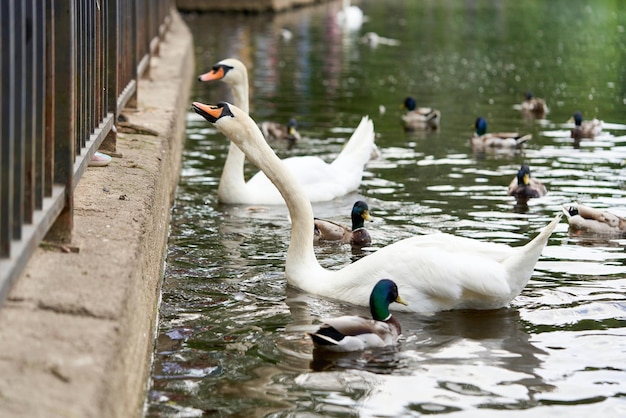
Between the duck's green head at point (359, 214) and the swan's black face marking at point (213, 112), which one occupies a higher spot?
the swan's black face marking at point (213, 112)

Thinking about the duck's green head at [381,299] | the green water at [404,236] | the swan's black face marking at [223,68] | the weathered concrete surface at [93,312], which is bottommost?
the green water at [404,236]

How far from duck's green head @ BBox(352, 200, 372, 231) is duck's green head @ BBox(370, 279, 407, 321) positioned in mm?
2796

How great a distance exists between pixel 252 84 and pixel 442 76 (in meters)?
4.09

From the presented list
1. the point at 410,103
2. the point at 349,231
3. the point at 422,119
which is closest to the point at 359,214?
the point at 349,231

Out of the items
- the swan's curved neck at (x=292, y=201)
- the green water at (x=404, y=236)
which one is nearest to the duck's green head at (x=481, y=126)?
the green water at (x=404, y=236)

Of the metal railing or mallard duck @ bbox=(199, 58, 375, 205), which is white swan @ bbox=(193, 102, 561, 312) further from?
mallard duck @ bbox=(199, 58, 375, 205)

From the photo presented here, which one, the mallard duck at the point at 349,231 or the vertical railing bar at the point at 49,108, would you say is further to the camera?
the mallard duck at the point at 349,231

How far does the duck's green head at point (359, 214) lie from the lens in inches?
384

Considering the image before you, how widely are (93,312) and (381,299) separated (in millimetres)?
2298

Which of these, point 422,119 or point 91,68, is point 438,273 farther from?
point 422,119

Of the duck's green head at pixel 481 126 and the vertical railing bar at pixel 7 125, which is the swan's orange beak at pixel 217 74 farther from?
the vertical railing bar at pixel 7 125

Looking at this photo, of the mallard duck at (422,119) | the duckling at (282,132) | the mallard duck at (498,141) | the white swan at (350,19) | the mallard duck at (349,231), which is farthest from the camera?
the white swan at (350,19)

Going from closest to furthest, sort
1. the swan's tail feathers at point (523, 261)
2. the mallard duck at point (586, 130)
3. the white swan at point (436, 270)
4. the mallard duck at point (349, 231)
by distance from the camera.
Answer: the swan's tail feathers at point (523, 261) → the white swan at point (436, 270) → the mallard duck at point (349, 231) → the mallard duck at point (586, 130)

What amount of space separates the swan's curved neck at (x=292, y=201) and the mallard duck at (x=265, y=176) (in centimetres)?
290
